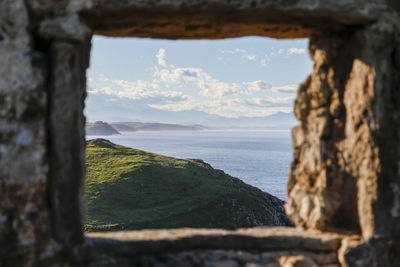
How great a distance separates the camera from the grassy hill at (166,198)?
37.0ft

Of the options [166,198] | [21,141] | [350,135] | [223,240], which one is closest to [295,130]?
[350,135]

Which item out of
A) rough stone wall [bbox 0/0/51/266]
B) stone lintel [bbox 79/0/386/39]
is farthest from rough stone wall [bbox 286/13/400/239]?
rough stone wall [bbox 0/0/51/266]

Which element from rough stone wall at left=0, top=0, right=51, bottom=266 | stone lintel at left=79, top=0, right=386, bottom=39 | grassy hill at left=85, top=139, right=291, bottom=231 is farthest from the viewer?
grassy hill at left=85, top=139, right=291, bottom=231

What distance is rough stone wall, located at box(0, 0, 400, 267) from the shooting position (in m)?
2.51

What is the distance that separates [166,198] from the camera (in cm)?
1288

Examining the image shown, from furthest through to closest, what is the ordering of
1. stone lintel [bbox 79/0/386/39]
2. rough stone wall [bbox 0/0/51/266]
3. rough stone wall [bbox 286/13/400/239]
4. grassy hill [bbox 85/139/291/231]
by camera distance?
1. grassy hill [bbox 85/139/291/231]
2. rough stone wall [bbox 286/13/400/239]
3. stone lintel [bbox 79/0/386/39]
4. rough stone wall [bbox 0/0/51/266]

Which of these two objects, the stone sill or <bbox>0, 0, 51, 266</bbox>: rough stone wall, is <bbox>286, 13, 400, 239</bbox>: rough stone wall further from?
<bbox>0, 0, 51, 266</bbox>: rough stone wall

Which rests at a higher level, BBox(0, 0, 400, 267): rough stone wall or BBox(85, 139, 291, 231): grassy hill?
BBox(0, 0, 400, 267): rough stone wall

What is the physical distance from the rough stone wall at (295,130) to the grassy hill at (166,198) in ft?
26.5

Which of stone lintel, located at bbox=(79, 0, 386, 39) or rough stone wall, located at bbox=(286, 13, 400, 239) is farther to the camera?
rough stone wall, located at bbox=(286, 13, 400, 239)

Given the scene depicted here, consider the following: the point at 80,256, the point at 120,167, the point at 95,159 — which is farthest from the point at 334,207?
the point at 95,159

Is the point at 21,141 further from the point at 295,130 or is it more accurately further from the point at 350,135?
the point at 350,135

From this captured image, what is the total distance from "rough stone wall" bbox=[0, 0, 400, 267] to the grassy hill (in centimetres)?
809

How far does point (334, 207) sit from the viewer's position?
310 centimetres
